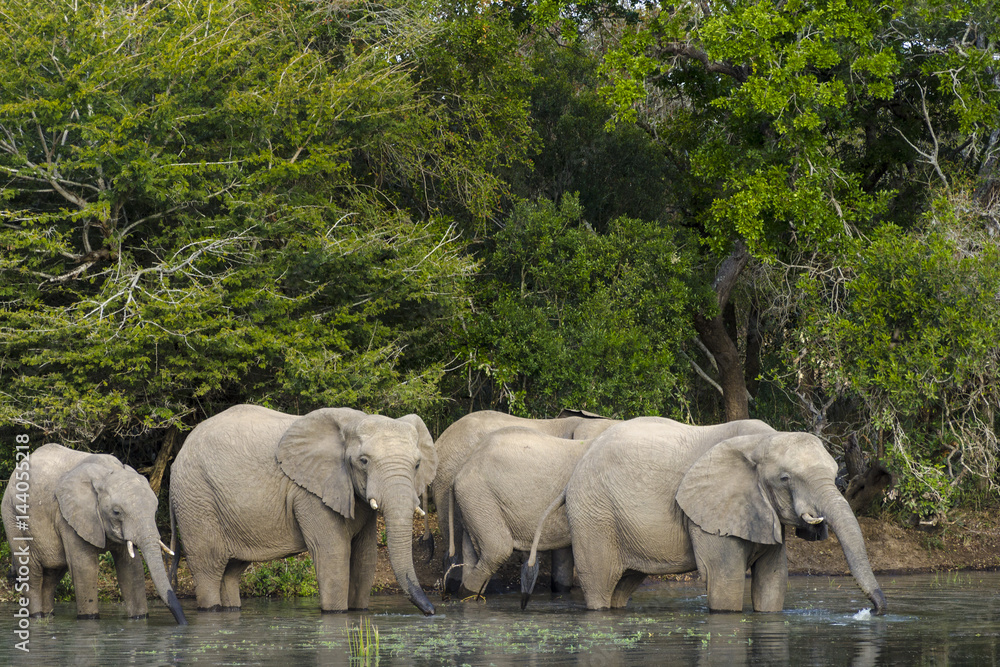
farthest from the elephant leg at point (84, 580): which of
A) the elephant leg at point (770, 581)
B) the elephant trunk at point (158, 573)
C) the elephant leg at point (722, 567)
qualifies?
the elephant leg at point (770, 581)

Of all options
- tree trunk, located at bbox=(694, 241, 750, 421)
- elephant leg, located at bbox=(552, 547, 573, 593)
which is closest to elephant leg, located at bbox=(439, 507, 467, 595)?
elephant leg, located at bbox=(552, 547, 573, 593)

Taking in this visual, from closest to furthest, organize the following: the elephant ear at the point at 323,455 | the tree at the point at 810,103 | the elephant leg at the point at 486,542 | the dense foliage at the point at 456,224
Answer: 1. the elephant ear at the point at 323,455
2. the elephant leg at the point at 486,542
3. the dense foliage at the point at 456,224
4. the tree at the point at 810,103

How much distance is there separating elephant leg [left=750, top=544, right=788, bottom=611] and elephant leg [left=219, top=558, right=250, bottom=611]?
584 centimetres

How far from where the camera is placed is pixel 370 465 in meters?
13.2

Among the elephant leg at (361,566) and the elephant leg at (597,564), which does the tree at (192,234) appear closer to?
the elephant leg at (361,566)

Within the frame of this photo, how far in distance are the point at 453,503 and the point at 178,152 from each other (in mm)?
6534

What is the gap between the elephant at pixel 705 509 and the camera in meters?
12.1

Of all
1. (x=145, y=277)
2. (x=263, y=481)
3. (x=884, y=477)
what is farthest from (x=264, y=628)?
(x=884, y=477)

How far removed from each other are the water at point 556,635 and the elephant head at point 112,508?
0.79 m

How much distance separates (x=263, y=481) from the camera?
14.3 meters

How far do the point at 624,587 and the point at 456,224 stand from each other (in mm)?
9950

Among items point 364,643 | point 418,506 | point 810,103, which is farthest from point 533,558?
point 810,103

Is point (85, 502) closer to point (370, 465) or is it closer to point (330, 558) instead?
point (330, 558)

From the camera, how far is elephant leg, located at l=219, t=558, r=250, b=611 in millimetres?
14953
